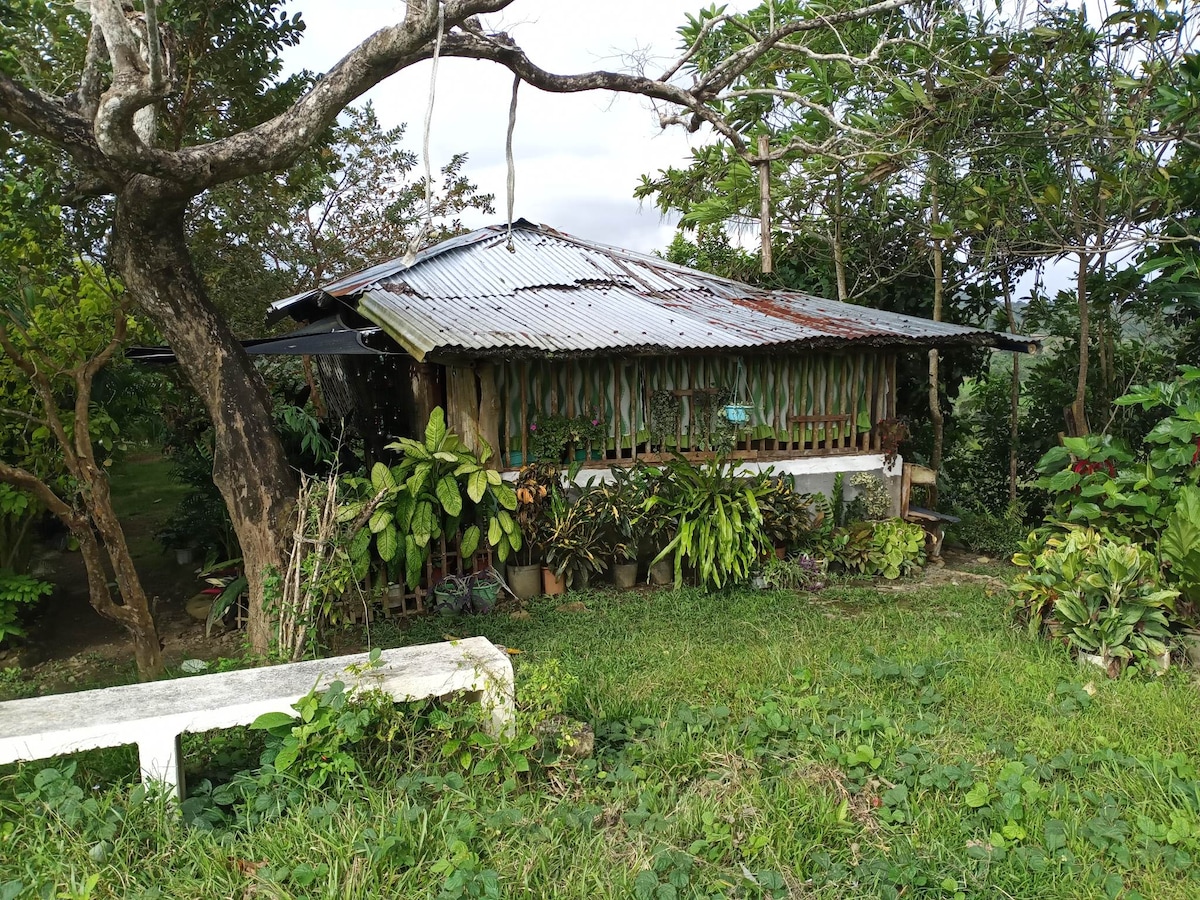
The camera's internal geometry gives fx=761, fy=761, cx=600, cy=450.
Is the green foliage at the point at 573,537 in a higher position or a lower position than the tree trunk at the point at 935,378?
lower

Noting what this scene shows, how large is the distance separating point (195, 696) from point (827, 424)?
25.0 ft

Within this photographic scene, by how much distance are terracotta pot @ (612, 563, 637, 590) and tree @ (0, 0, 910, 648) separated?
3.44 m

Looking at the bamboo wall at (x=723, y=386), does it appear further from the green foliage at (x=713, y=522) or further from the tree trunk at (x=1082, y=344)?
the tree trunk at (x=1082, y=344)

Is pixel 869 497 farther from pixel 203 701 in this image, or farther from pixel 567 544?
pixel 203 701

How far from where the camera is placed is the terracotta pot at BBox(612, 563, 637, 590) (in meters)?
8.23

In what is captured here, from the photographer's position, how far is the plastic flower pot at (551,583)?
312 inches

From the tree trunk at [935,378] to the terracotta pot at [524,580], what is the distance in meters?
5.87

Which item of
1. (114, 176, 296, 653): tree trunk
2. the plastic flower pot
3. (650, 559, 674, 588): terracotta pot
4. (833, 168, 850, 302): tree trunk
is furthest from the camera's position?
(833, 168, 850, 302): tree trunk

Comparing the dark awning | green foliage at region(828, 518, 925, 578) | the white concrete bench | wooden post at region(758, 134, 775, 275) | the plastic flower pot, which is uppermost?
wooden post at region(758, 134, 775, 275)

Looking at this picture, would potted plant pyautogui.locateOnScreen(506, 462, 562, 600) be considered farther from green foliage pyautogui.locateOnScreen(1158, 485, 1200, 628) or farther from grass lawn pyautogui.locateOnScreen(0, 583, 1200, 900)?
green foliage pyautogui.locateOnScreen(1158, 485, 1200, 628)

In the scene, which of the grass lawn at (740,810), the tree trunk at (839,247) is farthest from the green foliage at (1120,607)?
the tree trunk at (839,247)

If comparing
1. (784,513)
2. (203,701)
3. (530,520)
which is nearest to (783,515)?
(784,513)

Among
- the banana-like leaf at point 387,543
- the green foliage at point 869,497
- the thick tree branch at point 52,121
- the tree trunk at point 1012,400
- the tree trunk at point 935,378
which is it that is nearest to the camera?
the thick tree branch at point 52,121

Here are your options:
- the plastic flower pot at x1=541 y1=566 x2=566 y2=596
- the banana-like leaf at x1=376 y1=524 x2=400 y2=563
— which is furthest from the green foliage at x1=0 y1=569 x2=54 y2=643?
the plastic flower pot at x1=541 y1=566 x2=566 y2=596
